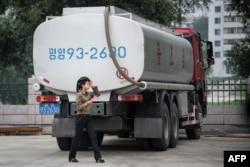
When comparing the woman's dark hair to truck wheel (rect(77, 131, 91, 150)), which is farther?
truck wheel (rect(77, 131, 91, 150))

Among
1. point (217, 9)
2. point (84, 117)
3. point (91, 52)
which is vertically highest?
point (217, 9)

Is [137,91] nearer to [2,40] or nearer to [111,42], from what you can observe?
[111,42]

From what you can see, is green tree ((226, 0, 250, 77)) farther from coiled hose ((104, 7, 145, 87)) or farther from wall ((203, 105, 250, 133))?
coiled hose ((104, 7, 145, 87))

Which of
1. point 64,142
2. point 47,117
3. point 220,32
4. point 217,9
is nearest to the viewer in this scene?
point 64,142

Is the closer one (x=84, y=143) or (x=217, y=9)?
(x=84, y=143)

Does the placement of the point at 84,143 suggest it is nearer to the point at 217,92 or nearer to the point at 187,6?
the point at 217,92

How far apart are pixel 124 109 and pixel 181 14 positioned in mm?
13983

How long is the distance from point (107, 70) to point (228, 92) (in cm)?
958

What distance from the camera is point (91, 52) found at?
44.6ft

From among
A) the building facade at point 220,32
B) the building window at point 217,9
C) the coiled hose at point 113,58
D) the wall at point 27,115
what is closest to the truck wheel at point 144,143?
the coiled hose at point 113,58

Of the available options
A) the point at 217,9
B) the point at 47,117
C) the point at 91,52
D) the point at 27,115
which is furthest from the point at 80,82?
the point at 217,9

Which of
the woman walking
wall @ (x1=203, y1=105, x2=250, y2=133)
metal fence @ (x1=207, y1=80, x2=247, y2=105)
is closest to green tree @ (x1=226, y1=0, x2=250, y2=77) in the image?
metal fence @ (x1=207, y1=80, x2=247, y2=105)

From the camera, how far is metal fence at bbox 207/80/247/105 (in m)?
21.8

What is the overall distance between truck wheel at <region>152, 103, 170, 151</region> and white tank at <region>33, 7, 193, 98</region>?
1.08 m
